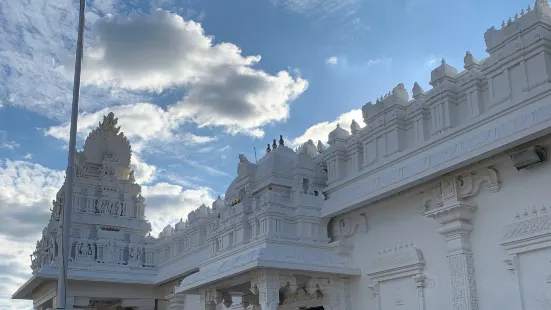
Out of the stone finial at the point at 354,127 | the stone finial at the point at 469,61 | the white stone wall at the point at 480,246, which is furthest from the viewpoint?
the stone finial at the point at 354,127

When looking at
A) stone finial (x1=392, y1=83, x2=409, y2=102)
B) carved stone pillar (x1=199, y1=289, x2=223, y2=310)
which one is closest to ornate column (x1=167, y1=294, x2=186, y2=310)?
carved stone pillar (x1=199, y1=289, x2=223, y2=310)

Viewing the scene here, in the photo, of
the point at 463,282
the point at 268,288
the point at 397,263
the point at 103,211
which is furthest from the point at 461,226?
the point at 103,211

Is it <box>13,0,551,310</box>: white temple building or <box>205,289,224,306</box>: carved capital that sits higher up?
<box>13,0,551,310</box>: white temple building

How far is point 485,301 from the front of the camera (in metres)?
12.1

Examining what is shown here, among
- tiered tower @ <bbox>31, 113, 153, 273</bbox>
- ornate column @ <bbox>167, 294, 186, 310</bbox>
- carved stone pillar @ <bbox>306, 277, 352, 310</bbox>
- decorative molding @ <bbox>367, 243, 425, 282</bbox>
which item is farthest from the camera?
tiered tower @ <bbox>31, 113, 153, 273</bbox>


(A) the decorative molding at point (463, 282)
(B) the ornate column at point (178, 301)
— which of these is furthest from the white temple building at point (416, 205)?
(B) the ornate column at point (178, 301)

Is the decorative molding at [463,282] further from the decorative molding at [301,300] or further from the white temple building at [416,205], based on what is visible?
the decorative molding at [301,300]

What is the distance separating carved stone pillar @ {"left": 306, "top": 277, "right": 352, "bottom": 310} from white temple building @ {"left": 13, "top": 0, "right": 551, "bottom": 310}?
0.09ft

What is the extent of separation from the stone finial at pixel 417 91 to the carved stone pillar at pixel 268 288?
18.3ft

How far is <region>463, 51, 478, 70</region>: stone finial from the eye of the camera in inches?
521

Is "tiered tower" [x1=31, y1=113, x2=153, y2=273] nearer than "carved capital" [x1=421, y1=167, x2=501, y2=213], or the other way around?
"carved capital" [x1=421, y1=167, x2=501, y2=213]

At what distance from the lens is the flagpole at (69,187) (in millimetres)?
11477

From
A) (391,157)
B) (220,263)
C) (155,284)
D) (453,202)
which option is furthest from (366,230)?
(155,284)

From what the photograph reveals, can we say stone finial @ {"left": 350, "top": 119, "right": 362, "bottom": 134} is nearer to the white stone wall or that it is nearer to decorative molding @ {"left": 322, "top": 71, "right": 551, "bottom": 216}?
decorative molding @ {"left": 322, "top": 71, "right": 551, "bottom": 216}
